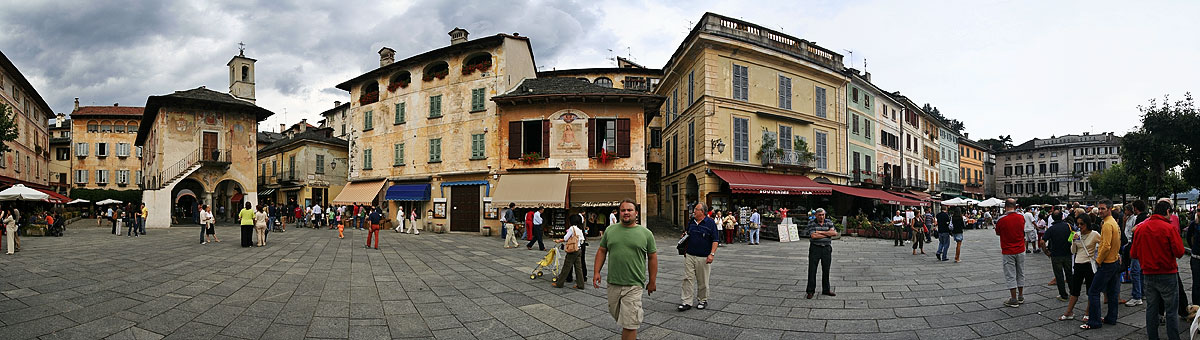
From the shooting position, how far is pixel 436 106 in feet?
84.1

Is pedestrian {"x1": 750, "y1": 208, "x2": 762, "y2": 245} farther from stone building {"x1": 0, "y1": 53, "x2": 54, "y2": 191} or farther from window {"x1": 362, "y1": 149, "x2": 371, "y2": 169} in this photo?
stone building {"x1": 0, "y1": 53, "x2": 54, "y2": 191}

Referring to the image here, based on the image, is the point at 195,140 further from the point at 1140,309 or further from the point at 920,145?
the point at 920,145

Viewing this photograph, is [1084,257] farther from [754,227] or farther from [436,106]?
[436,106]

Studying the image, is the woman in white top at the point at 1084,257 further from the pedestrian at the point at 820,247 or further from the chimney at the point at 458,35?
the chimney at the point at 458,35

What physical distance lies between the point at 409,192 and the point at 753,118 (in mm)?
16409

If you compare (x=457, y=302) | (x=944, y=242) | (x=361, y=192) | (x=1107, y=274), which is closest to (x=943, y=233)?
(x=944, y=242)

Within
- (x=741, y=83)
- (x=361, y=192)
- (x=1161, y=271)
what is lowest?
(x=1161, y=271)

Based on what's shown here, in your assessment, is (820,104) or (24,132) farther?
(24,132)

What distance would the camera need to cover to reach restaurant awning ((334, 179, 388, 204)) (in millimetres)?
26750

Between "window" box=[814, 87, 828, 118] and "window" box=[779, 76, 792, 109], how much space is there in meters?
2.16

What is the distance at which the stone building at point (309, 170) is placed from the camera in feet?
122

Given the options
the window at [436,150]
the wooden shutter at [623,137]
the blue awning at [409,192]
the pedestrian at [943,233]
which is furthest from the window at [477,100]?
the pedestrian at [943,233]

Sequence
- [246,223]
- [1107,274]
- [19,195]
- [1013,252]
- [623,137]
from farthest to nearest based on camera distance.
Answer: [623,137] → [19,195] → [246,223] → [1013,252] → [1107,274]

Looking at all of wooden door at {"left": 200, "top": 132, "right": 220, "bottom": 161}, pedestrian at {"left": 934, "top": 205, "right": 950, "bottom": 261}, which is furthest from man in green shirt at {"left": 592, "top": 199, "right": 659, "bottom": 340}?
wooden door at {"left": 200, "top": 132, "right": 220, "bottom": 161}
